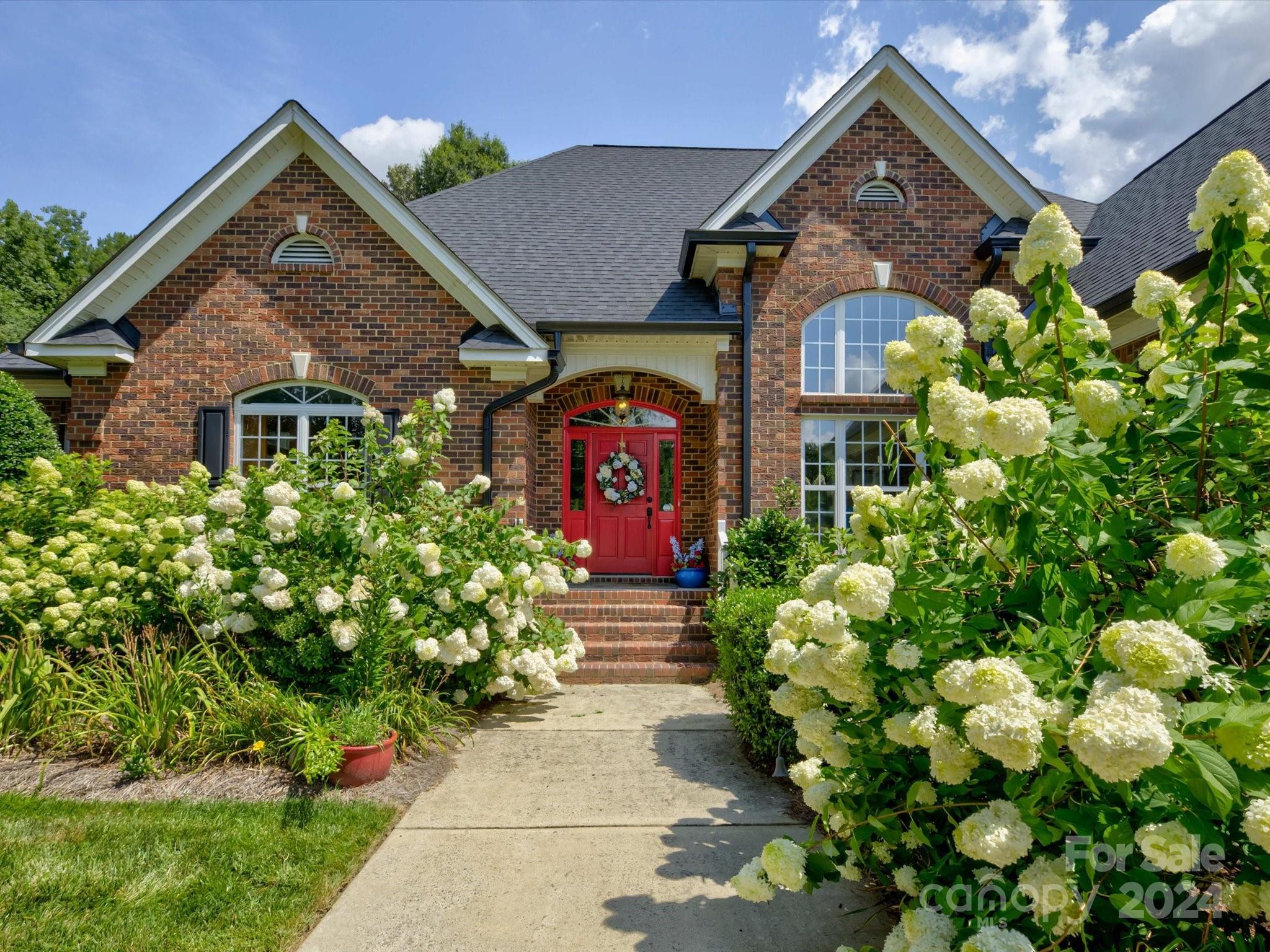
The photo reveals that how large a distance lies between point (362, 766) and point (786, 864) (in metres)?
2.93

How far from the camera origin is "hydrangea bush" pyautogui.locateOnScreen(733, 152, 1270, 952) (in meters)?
1.52

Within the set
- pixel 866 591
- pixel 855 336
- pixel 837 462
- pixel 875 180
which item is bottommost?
pixel 866 591

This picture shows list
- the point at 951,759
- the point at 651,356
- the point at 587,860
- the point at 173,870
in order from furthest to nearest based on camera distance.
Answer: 1. the point at 651,356
2. the point at 587,860
3. the point at 173,870
4. the point at 951,759

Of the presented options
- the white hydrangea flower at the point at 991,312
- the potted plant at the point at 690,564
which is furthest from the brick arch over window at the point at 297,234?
the white hydrangea flower at the point at 991,312

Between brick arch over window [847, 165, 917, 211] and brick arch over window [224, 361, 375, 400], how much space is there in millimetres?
6411

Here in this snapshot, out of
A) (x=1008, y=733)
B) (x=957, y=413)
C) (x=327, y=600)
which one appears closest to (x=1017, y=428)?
(x=957, y=413)

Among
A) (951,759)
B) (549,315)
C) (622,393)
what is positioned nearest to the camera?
(951,759)

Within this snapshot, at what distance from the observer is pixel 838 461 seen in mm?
9023

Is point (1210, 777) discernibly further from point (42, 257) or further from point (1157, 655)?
point (42, 257)

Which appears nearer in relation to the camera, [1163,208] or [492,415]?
[492,415]

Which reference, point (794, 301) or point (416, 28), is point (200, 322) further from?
point (794, 301)

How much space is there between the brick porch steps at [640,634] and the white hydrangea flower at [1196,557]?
600 cm

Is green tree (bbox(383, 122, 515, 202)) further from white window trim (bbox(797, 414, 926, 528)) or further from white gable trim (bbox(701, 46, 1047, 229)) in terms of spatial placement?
white window trim (bbox(797, 414, 926, 528))

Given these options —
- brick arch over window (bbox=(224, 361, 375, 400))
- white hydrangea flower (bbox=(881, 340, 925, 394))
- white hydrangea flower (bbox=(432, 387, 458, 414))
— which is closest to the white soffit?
brick arch over window (bbox=(224, 361, 375, 400))
